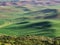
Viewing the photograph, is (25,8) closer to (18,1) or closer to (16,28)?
(18,1)

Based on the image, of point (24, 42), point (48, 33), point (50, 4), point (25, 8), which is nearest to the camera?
point (24, 42)

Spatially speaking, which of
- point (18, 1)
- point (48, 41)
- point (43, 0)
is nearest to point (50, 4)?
point (43, 0)

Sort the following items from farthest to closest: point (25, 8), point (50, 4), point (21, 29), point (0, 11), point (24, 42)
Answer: point (50, 4), point (25, 8), point (0, 11), point (21, 29), point (24, 42)

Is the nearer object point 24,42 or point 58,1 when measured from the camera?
point 24,42

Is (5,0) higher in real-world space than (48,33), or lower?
higher

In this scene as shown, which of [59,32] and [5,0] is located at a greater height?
[5,0]

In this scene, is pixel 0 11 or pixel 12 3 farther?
pixel 12 3

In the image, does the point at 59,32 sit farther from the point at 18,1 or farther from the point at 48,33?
the point at 18,1

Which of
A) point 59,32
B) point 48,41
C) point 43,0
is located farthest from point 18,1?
point 48,41

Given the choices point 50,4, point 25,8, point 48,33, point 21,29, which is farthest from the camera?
point 50,4
